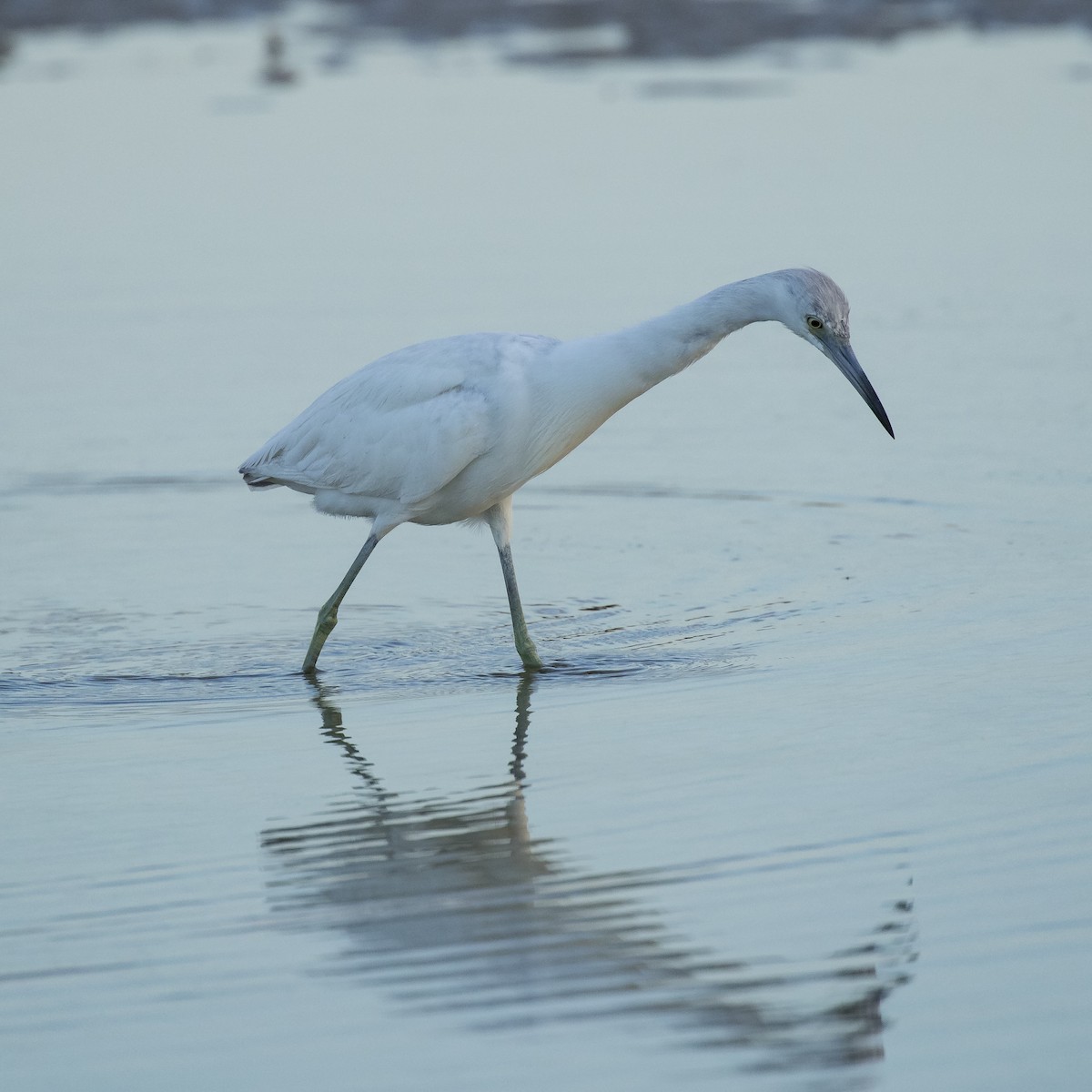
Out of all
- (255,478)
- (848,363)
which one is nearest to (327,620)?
(255,478)

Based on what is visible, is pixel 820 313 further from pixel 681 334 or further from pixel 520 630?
pixel 520 630

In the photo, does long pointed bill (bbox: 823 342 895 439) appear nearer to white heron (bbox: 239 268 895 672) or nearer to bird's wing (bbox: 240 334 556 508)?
white heron (bbox: 239 268 895 672)

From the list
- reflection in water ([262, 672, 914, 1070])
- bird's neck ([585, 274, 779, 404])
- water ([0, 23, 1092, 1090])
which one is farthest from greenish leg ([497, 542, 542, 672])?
reflection in water ([262, 672, 914, 1070])

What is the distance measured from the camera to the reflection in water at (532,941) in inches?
196

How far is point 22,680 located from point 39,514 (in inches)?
109

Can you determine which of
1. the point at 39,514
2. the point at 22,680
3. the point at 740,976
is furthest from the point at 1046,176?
the point at 740,976

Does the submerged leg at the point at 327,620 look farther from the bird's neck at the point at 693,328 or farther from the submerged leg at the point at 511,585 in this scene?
the bird's neck at the point at 693,328

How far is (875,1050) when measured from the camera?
188 inches

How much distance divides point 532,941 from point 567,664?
2.74 m

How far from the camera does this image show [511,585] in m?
8.20

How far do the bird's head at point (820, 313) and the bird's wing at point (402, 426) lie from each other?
3.63 feet

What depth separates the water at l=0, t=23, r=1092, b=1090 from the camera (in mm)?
5066

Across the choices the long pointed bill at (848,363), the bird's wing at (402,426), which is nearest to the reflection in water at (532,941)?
the bird's wing at (402,426)

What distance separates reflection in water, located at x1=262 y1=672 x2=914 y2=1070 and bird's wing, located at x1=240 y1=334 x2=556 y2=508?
1.73 m
